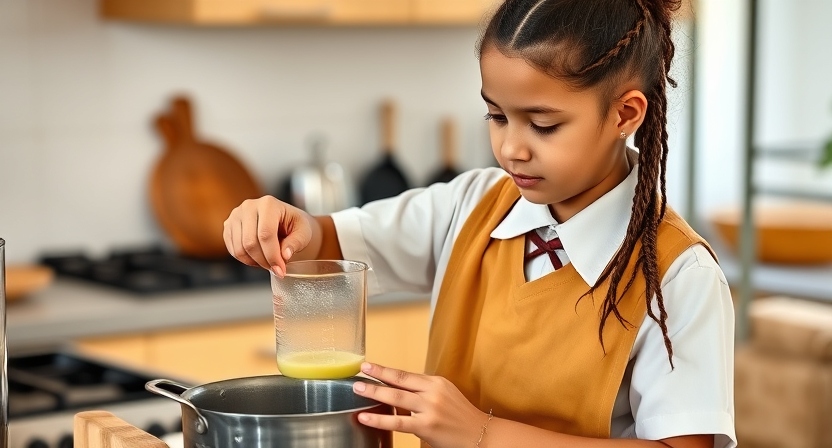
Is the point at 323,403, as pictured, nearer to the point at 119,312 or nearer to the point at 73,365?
the point at 73,365

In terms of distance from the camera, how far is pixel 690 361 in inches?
42.6

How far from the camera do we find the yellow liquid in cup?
1.03 m

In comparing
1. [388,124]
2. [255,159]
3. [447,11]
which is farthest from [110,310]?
[447,11]

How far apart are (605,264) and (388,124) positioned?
7.94ft

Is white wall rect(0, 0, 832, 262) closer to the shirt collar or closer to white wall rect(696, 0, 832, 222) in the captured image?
white wall rect(696, 0, 832, 222)

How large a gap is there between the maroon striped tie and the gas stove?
80 centimetres

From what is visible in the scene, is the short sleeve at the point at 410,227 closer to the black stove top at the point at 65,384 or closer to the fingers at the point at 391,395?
the fingers at the point at 391,395

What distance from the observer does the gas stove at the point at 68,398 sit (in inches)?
72.3

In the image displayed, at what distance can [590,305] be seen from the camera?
1.16 metres

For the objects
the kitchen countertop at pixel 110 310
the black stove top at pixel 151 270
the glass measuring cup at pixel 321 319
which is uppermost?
the glass measuring cup at pixel 321 319

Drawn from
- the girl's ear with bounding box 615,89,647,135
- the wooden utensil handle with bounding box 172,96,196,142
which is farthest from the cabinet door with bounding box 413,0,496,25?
the girl's ear with bounding box 615,89,647,135

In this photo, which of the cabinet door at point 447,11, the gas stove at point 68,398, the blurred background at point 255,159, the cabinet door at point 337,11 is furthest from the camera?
the cabinet door at point 447,11

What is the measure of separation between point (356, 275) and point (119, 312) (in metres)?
1.74

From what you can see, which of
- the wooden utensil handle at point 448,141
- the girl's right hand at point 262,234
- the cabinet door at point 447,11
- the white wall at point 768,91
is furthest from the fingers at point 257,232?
the white wall at point 768,91
